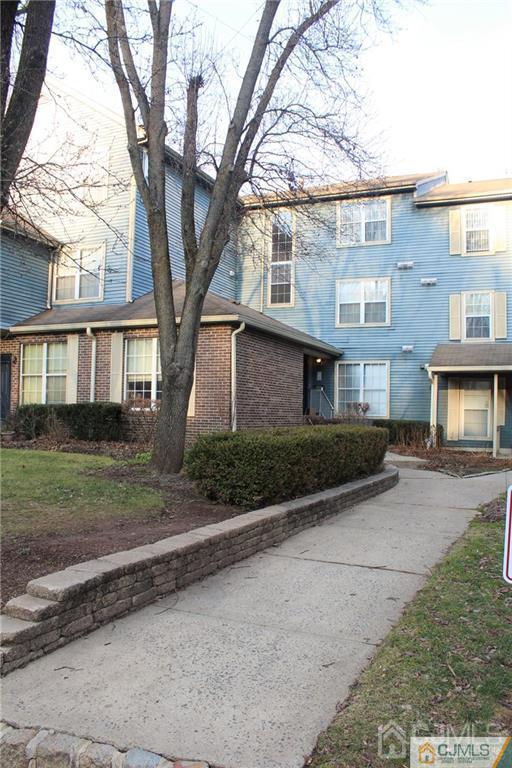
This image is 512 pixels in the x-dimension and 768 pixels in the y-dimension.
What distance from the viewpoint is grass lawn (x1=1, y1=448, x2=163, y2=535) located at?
600 centimetres

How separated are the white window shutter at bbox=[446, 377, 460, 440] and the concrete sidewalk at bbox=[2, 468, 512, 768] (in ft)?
45.5

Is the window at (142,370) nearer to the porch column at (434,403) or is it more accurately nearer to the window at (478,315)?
the porch column at (434,403)

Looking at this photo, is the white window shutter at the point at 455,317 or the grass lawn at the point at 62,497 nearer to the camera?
the grass lawn at the point at 62,497

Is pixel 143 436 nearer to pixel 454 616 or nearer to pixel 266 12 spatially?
pixel 266 12

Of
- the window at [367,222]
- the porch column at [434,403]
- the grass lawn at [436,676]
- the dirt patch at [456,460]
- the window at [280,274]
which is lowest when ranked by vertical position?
the dirt patch at [456,460]

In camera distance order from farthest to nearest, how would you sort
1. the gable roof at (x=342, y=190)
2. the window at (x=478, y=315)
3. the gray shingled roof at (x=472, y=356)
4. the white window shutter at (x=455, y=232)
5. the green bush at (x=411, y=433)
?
1. the white window shutter at (x=455, y=232)
2. the window at (x=478, y=315)
3. the green bush at (x=411, y=433)
4. the gray shingled roof at (x=472, y=356)
5. the gable roof at (x=342, y=190)

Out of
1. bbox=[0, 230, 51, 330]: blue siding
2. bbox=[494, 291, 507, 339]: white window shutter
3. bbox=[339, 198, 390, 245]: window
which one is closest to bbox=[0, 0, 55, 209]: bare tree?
bbox=[0, 230, 51, 330]: blue siding

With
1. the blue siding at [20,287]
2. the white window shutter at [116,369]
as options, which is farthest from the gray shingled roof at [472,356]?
the blue siding at [20,287]

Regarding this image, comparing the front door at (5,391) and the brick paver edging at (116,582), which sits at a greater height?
the front door at (5,391)

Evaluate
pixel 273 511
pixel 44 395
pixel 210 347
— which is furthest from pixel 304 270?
pixel 273 511

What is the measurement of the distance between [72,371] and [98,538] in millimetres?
11143

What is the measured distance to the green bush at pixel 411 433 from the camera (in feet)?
59.4

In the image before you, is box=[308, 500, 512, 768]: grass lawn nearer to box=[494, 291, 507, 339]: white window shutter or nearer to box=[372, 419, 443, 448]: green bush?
box=[372, 419, 443, 448]: green bush

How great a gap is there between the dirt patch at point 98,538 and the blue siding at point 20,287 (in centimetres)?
1182
